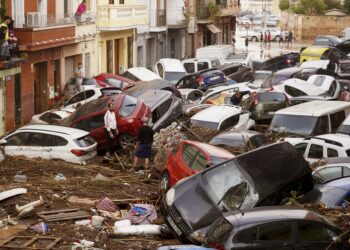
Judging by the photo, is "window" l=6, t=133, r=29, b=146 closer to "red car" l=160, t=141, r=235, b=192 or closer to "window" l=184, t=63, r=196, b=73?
"red car" l=160, t=141, r=235, b=192

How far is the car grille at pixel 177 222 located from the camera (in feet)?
44.3

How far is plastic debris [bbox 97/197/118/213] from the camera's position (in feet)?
51.7

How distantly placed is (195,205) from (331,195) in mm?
2749

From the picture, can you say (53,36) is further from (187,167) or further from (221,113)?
(187,167)

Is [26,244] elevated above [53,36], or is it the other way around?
[53,36]

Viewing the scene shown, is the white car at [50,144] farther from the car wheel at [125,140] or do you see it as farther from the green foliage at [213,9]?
the green foliage at [213,9]

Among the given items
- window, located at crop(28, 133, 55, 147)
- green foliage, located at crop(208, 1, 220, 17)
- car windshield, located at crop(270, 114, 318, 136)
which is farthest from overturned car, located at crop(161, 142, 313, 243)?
green foliage, located at crop(208, 1, 220, 17)

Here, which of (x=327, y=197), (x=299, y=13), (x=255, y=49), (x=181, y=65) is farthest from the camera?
(x=299, y=13)

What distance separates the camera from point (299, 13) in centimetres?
9119

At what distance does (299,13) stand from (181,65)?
169 ft

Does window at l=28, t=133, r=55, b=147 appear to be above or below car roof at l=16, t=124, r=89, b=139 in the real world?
below

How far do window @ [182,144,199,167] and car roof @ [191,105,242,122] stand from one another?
6842mm

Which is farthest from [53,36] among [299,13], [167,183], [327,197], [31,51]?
[299,13]

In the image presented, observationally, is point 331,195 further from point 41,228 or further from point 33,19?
point 33,19
